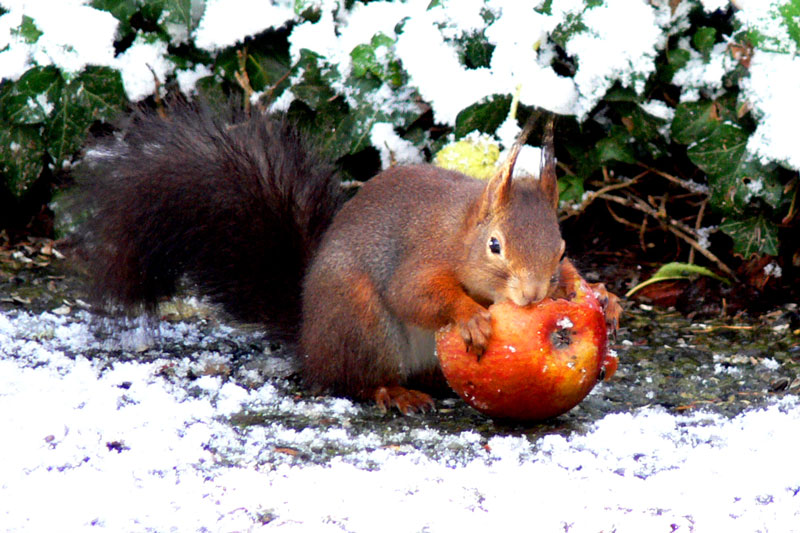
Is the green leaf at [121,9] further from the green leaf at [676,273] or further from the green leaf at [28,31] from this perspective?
the green leaf at [676,273]

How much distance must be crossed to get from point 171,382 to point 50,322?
2.02 ft

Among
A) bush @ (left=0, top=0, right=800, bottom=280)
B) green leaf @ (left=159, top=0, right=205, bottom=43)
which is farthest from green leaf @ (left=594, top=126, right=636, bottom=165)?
green leaf @ (left=159, top=0, right=205, bottom=43)

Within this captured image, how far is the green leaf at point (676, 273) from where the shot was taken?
9.45ft

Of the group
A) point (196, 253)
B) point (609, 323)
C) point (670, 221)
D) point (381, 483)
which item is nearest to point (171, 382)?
point (196, 253)

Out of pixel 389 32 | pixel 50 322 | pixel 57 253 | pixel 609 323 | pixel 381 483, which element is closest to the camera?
pixel 381 483

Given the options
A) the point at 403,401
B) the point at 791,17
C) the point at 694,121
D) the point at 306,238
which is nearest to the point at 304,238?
the point at 306,238

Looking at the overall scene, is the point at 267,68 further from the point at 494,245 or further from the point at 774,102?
the point at 774,102

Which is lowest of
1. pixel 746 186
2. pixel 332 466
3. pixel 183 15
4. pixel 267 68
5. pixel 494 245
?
pixel 332 466

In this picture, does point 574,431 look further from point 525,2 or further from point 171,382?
point 525,2

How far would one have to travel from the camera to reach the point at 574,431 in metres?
1.96

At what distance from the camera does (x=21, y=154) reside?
3.10m

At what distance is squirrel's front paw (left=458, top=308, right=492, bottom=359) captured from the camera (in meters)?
1.85

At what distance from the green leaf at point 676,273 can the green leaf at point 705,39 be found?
59 centimetres

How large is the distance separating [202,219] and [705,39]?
1.42 m
